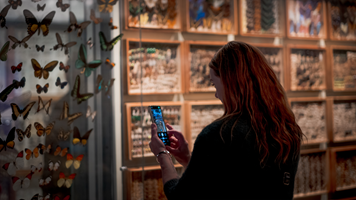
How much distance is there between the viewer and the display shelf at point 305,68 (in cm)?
291

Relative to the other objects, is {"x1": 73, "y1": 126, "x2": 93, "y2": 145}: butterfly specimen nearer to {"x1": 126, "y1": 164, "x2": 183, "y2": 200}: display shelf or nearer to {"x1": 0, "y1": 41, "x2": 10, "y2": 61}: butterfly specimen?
{"x1": 126, "y1": 164, "x2": 183, "y2": 200}: display shelf

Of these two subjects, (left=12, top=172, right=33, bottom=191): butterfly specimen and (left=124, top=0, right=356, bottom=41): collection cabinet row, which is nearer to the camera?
(left=12, top=172, right=33, bottom=191): butterfly specimen

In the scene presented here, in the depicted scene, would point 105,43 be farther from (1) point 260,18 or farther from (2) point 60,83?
(1) point 260,18

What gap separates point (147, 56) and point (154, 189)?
115cm

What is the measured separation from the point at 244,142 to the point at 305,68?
2.28 metres

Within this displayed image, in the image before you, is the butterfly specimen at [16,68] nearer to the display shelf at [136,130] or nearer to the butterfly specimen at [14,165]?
the butterfly specimen at [14,165]

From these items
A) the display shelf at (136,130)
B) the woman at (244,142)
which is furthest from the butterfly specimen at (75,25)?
the woman at (244,142)

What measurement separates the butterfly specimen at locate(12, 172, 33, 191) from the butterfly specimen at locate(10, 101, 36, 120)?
405mm

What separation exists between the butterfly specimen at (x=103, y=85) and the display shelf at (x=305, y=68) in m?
1.78

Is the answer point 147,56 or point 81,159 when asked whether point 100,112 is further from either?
point 147,56

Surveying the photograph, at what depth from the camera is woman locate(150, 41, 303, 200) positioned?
1047 mm

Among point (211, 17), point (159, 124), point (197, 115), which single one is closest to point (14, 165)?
point (159, 124)

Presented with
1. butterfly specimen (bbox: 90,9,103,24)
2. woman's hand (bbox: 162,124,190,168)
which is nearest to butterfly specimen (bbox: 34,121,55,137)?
butterfly specimen (bbox: 90,9,103,24)

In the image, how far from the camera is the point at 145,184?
2416 mm
